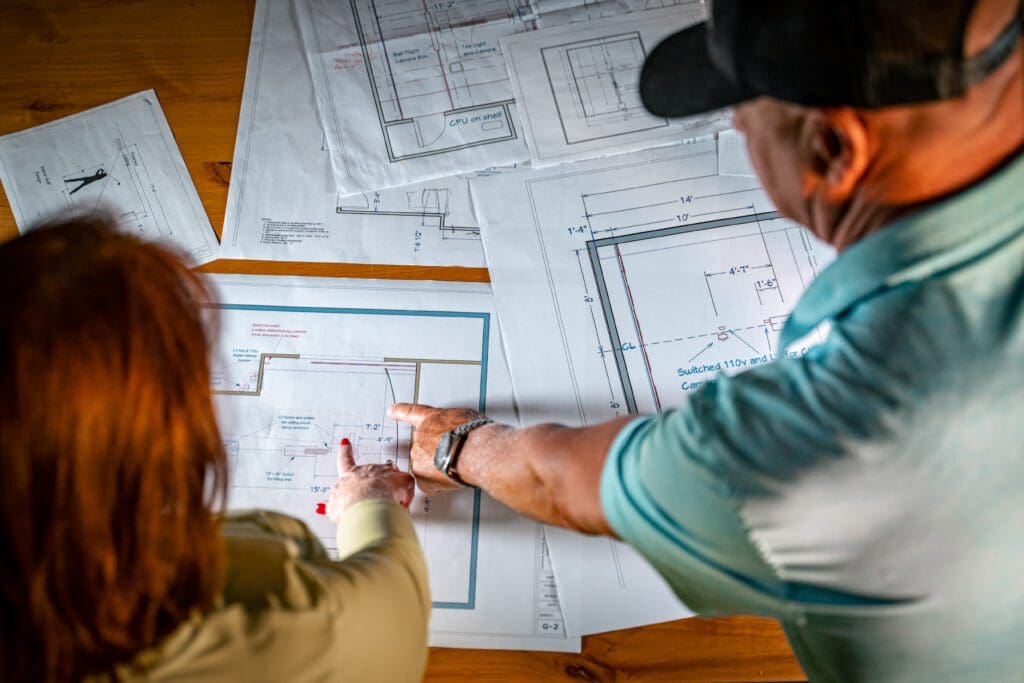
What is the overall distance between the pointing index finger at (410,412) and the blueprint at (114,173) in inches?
12.4

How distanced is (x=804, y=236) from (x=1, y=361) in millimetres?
857

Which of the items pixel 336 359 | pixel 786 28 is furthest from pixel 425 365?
pixel 786 28

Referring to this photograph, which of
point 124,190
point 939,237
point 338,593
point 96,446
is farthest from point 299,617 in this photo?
point 124,190

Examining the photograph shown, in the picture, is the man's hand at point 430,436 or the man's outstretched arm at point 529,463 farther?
the man's hand at point 430,436

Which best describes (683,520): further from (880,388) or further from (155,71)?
(155,71)

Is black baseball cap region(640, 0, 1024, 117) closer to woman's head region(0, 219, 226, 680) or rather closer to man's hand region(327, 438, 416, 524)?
woman's head region(0, 219, 226, 680)

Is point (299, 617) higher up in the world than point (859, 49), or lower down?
lower down

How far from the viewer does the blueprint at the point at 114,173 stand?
0.97 meters

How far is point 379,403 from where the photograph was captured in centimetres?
89

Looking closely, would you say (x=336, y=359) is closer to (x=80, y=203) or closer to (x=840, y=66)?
(x=80, y=203)

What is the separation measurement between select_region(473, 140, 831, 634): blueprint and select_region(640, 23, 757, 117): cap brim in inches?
11.5

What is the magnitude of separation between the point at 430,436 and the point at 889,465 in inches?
19.2

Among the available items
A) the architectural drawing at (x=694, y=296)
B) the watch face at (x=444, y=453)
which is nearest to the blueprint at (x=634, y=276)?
the architectural drawing at (x=694, y=296)

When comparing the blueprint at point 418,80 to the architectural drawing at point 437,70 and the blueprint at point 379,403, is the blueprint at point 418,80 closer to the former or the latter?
the architectural drawing at point 437,70
